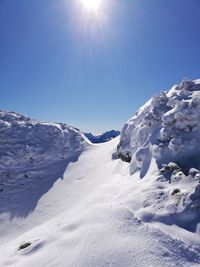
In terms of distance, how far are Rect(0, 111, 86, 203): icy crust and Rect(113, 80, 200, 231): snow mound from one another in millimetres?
15469

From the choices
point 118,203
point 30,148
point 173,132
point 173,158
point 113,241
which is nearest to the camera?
point 113,241

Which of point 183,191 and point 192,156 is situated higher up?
point 192,156

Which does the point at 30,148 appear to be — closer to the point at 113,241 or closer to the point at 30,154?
the point at 30,154

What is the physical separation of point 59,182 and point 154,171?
18202mm

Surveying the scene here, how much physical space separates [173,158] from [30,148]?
2780cm

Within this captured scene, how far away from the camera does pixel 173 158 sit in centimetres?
2023

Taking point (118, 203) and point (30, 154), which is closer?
point (118, 203)

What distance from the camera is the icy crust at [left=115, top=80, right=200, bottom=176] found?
2012 centimetres

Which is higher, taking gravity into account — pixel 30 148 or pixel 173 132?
pixel 30 148

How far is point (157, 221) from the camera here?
14867 mm

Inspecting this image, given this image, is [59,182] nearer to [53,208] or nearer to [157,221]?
[53,208]

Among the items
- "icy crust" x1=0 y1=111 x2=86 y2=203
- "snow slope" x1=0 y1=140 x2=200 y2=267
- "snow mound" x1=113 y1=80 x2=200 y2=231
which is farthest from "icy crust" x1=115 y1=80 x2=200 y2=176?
"icy crust" x1=0 y1=111 x2=86 y2=203

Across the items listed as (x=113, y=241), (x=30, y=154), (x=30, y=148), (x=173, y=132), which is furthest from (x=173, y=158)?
Result: (x=30, y=148)

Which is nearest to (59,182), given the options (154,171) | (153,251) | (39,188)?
(39,188)
